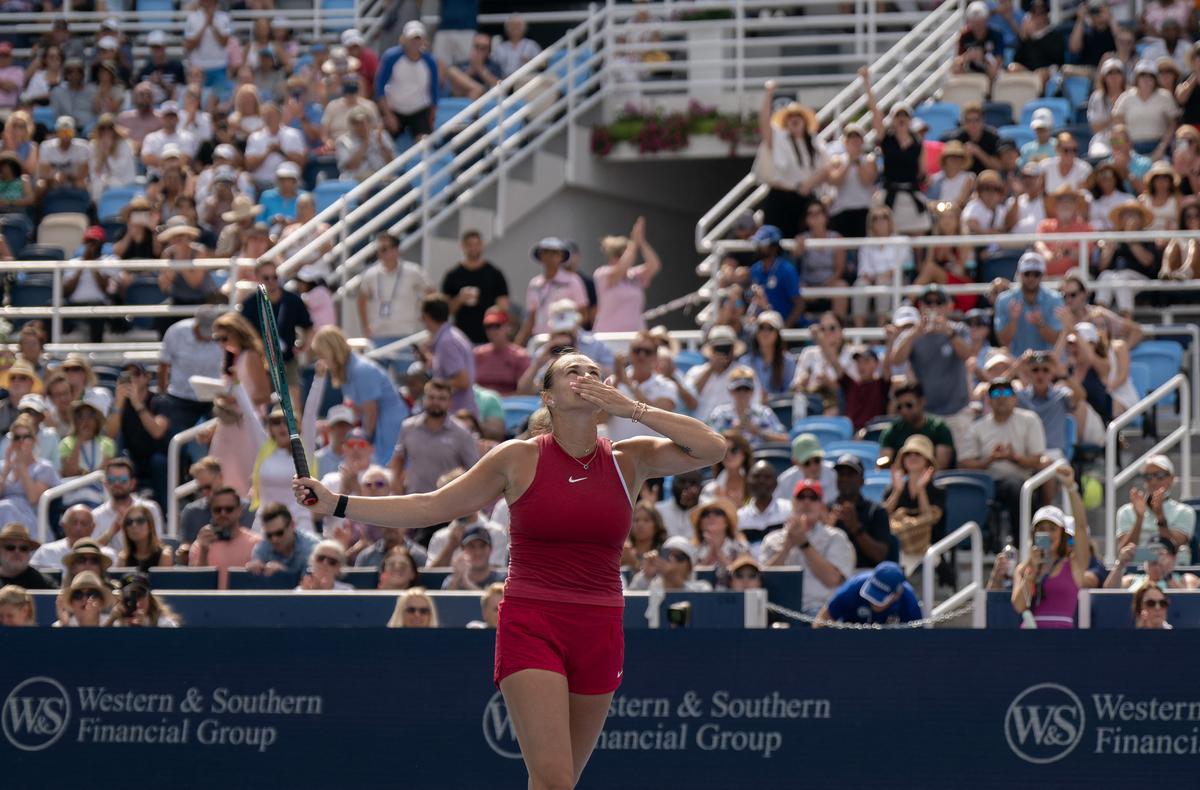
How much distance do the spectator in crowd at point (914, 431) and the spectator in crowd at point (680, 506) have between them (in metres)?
1.19

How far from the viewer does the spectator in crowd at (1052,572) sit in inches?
460

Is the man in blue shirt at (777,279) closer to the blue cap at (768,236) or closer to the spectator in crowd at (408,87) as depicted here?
the blue cap at (768,236)

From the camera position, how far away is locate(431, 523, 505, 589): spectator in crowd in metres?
12.5

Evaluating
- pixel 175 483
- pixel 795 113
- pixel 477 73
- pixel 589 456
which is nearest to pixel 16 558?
pixel 175 483

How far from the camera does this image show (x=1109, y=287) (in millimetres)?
16047

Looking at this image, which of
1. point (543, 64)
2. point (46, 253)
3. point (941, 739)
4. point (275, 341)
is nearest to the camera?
point (275, 341)

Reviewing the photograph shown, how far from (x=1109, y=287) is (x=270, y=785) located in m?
7.93

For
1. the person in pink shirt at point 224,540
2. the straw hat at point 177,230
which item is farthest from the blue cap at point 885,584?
the straw hat at point 177,230

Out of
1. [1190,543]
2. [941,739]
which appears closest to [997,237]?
[1190,543]

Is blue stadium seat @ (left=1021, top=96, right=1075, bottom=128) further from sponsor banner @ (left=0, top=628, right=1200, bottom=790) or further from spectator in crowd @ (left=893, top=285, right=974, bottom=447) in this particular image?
sponsor banner @ (left=0, top=628, right=1200, bottom=790)

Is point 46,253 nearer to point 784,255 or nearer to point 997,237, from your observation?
point 784,255

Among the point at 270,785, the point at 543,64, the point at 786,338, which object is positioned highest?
the point at 543,64

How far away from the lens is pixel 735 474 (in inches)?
551

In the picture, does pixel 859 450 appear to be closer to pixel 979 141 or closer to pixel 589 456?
pixel 979 141
